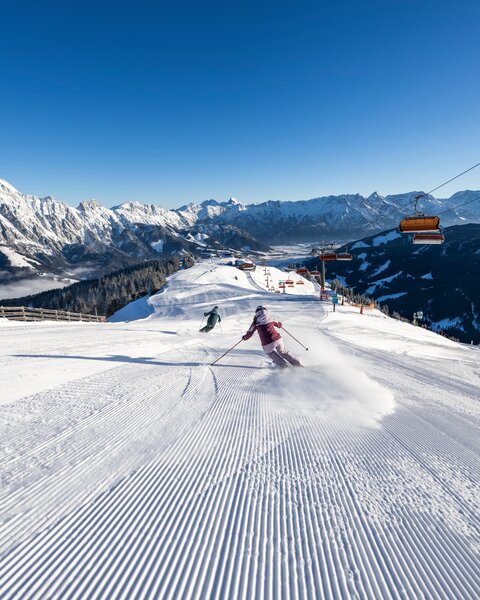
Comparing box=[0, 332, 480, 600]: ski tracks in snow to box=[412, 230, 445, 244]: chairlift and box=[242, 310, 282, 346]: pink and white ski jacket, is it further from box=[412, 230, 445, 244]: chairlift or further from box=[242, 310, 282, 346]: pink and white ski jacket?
box=[412, 230, 445, 244]: chairlift

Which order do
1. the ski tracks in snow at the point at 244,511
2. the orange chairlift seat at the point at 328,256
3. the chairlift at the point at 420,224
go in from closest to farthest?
the ski tracks in snow at the point at 244,511, the chairlift at the point at 420,224, the orange chairlift seat at the point at 328,256

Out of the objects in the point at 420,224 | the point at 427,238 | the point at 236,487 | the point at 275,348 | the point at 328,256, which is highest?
the point at 420,224

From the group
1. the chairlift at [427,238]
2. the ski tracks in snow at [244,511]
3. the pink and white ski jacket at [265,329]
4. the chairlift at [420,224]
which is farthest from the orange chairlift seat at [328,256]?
the ski tracks in snow at [244,511]

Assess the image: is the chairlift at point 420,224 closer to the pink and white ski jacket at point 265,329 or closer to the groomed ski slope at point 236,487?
the pink and white ski jacket at point 265,329

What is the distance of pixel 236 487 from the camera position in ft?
11.5

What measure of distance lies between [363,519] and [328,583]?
0.85m

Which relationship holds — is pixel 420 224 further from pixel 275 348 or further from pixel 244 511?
pixel 244 511

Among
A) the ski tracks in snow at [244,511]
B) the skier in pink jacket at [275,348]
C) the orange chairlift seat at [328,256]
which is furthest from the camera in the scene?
the orange chairlift seat at [328,256]

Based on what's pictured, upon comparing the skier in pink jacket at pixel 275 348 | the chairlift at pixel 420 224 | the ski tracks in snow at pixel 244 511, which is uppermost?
the chairlift at pixel 420 224

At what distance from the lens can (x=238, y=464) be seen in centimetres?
401

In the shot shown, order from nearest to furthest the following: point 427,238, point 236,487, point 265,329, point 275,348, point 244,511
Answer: point 244,511, point 236,487, point 275,348, point 265,329, point 427,238

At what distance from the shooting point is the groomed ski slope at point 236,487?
2.44 m

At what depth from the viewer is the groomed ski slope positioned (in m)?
2.44

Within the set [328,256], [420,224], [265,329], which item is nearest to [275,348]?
[265,329]
